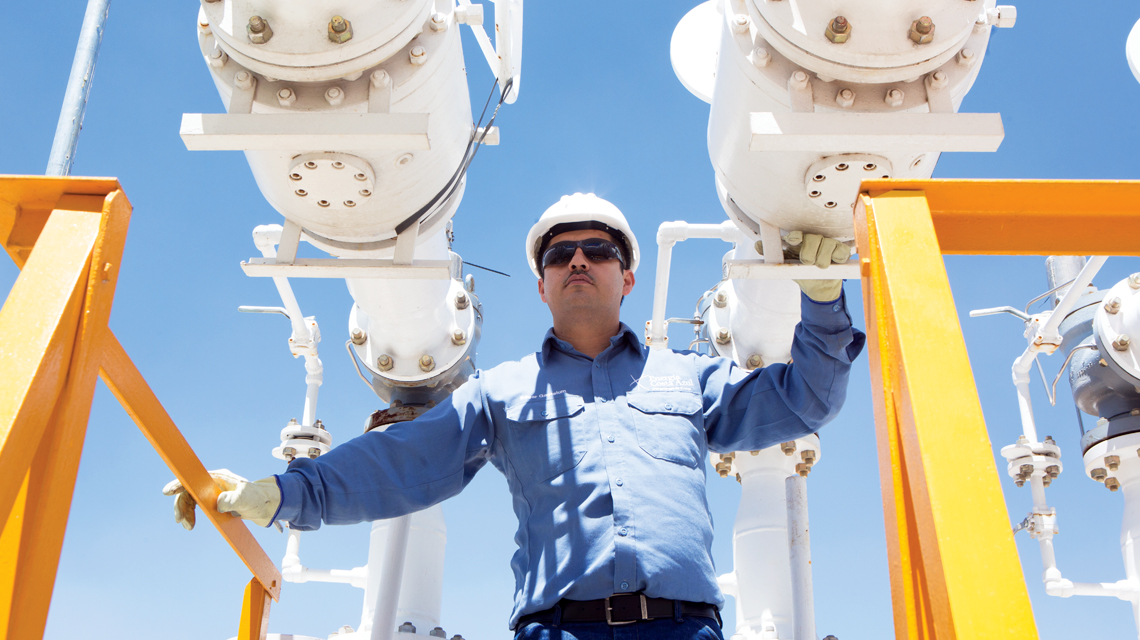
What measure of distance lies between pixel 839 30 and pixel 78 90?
9.43ft

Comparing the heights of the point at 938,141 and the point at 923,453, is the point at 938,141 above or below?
above

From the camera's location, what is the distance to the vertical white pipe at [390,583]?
304cm

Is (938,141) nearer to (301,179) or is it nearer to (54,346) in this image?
(301,179)

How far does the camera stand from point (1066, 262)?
5.16m

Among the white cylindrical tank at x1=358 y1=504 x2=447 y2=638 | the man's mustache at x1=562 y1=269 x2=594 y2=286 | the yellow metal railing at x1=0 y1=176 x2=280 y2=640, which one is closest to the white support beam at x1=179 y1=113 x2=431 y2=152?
the man's mustache at x1=562 y1=269 x2=594 y2=286

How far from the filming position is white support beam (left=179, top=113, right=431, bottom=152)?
8.31ft

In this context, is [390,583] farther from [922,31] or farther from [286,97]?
[922,31]

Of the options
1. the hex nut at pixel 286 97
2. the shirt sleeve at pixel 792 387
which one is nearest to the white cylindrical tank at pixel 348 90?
the hex nut at pixel 286 97

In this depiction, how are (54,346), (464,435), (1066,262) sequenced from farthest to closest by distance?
(1066,262) < (464,435) < (54,346)

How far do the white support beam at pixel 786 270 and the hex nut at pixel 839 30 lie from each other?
0.66m

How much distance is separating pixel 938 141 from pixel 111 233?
2.03 metres

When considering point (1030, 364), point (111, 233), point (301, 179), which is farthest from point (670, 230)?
point (111, 233)

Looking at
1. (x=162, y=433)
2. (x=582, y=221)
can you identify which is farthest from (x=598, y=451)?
(x=582, y=221)

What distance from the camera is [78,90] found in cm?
360
